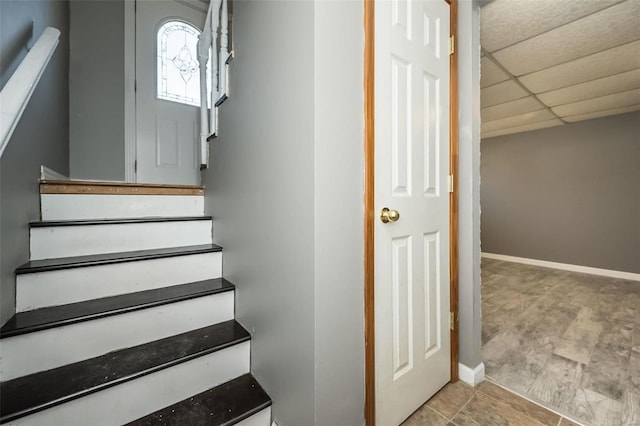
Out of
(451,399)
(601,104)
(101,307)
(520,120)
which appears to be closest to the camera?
(101,307)

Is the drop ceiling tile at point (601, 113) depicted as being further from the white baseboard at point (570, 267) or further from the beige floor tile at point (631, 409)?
the beige floor tile at point (631, 409)

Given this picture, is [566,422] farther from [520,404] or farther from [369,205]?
[369,205]

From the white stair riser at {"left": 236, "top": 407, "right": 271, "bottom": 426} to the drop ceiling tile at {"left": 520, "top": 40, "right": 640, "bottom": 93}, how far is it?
3.36 meters

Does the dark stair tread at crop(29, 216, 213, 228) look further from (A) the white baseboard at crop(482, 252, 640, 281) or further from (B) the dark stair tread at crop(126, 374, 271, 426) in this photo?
(A) the white baseboard at crop(482, 252, 640, 281)

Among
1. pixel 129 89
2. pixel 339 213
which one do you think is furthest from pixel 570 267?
pixel 129 89

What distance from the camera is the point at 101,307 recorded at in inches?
42.4

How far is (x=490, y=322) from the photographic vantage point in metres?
2.16

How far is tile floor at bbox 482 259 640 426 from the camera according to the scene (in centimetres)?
129

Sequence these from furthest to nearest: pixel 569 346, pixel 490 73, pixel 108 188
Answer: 1. pixel 490 73
2. pixel 569 346
3. pixel 108 188

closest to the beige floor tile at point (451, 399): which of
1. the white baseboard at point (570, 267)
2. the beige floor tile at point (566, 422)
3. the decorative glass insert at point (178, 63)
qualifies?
the beige floor tile at point (566, 422)

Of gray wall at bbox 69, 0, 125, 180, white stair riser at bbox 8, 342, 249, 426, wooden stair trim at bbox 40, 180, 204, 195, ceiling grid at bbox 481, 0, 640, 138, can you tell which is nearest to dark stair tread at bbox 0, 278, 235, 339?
white stair riser at bbox 8, 342, 249, 426

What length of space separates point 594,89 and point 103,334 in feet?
15.0

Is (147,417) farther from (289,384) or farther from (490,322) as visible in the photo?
(490,322)

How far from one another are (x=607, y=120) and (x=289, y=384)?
534 centimetres
